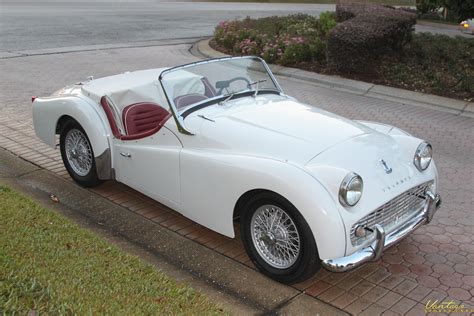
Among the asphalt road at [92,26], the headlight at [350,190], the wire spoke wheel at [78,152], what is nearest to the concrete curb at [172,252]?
the wire spoke wheel at [78,152]

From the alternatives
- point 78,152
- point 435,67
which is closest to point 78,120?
point 78,152

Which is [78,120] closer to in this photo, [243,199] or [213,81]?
[213,81]

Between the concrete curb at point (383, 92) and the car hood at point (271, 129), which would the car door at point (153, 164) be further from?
the concrete curb at point (383, 92)

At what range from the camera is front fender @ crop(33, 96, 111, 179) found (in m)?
4.76

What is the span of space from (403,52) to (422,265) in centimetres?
838

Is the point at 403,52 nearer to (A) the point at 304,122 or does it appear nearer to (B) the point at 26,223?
(A) the point at 304,122

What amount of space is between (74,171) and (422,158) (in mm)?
3440

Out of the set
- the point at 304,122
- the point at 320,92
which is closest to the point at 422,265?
the point at 304,122

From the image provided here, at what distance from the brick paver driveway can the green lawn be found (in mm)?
810

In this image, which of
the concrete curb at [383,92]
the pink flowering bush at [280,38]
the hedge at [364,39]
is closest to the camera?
the concrete curb at [383,92]

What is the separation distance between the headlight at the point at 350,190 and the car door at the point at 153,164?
143 cm

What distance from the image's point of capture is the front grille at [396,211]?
3.42 m

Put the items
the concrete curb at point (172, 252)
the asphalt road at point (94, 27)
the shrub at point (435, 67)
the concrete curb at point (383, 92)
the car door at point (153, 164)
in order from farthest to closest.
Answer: the asphalt road at point (94, 27)
the shrub at point (435, 67)
the concrete curb at point (383, 92)
the car door at point (153, 164)
the concrete curb at point (172, 252)

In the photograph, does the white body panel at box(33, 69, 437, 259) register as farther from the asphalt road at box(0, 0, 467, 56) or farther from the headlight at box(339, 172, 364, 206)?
the asphalt road at box(0, 0, 467, 56)
